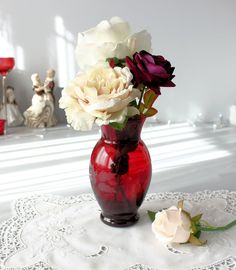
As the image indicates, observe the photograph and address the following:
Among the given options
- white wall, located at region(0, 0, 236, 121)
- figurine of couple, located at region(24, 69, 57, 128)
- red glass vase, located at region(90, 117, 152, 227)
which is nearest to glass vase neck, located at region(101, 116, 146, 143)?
red glass vase, located at region(90, 117, 152, 227)

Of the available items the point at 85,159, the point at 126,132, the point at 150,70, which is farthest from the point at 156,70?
the point at 85,159

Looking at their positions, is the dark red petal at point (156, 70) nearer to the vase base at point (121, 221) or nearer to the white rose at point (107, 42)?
the white rose at point (107, 42)

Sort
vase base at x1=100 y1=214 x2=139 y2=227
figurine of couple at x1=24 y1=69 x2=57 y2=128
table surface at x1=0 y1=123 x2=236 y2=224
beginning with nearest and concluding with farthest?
vase base at x1=100 y1=214 x2=139 y2=227 → table surface at x1=0 y1=123 x2=236 y2=224 → figurine of couple at x1=24 y1=69 x2=57 y2=128

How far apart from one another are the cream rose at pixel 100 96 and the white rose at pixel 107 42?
30 mm

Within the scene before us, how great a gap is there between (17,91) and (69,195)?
3.14 ft

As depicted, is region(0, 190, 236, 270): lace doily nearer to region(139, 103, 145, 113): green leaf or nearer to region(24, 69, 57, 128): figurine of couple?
region(139, 103, 145, 113): green leaf

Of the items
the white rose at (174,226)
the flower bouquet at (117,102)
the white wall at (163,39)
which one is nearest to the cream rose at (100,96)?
the flower bouquet at (117,102)

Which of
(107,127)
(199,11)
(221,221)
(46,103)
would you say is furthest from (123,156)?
(199,11)

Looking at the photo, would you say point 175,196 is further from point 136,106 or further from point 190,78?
point 190,78

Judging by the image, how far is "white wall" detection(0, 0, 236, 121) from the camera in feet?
5.78

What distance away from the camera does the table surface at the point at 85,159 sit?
1.02 meters

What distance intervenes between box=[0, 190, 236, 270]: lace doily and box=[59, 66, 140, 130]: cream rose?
197mm

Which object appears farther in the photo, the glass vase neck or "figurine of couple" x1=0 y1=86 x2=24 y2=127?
"figurine of couple" x1=0 y1=86 x2=24 y2=127

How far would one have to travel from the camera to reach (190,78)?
6.37ft
